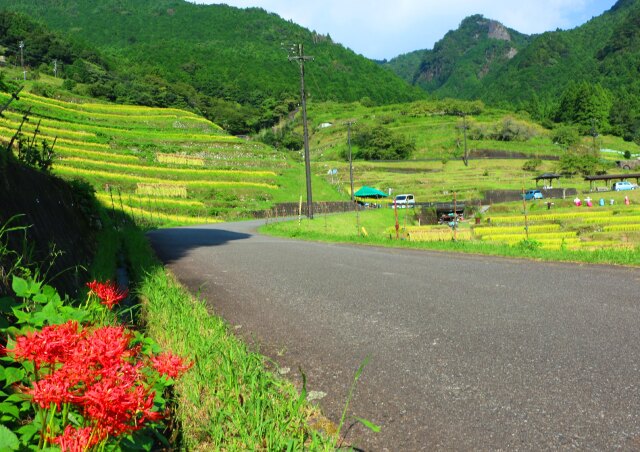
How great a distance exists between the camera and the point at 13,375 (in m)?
2.13

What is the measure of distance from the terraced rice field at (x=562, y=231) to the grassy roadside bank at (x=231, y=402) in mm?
14025

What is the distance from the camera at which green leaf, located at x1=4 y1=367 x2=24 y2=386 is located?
2.09m

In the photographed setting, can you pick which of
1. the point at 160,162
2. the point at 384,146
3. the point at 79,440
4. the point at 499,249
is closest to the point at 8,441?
the point at 79,440

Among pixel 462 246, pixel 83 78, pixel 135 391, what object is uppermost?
pixel 83 78

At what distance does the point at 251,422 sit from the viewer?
2.76 meters

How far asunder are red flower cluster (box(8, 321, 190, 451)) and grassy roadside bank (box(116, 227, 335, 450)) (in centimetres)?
84

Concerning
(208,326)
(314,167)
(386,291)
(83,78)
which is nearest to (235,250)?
(386,291)

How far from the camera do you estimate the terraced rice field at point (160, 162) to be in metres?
45.5

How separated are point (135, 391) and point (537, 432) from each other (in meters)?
2.15

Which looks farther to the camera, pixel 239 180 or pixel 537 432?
pixel 239 180

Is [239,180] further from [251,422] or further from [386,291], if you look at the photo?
[251,422]

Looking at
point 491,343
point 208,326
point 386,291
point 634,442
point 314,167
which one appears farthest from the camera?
point 314,167

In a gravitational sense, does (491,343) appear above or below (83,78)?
below

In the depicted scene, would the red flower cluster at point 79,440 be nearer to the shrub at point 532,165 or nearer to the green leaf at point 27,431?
the green leaf at point 27,431
